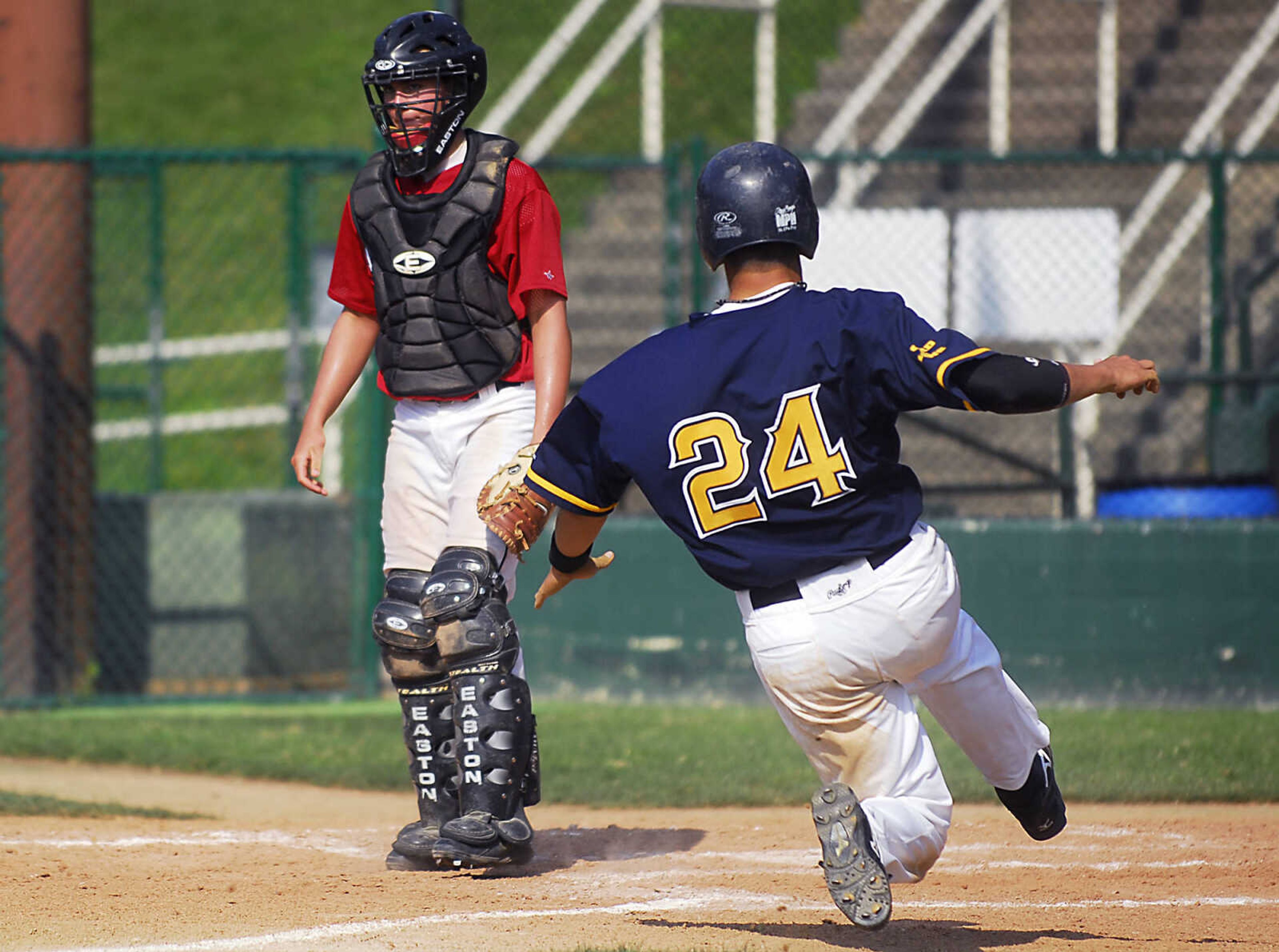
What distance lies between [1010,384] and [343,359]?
216 cm

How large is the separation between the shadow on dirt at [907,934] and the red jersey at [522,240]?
1.67 meters

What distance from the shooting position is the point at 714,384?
3514mm

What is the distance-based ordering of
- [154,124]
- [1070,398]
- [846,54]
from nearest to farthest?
[1070,398], [846,54], [154,124]

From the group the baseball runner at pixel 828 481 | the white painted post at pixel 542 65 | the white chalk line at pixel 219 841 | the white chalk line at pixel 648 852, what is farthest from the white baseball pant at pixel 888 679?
the white painted post at pixel 542 65

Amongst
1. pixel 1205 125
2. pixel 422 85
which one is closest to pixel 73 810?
pixel 422 85

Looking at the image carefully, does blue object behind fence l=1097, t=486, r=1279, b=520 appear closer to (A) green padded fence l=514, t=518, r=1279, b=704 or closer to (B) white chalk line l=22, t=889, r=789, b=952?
(A) green padded fence l=514, t=518, r=1279, b=704

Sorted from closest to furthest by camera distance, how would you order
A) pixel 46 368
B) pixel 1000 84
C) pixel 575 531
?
pixel 575 531, pixel 46 368, pixel 1000 84

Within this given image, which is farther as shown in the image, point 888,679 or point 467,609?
point 467,609

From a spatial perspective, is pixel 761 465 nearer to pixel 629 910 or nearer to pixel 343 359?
pixel 629 910

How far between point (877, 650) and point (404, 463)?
1.73m

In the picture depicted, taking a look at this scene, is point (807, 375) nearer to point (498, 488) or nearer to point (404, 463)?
point (498, 488)

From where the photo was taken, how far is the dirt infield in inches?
146

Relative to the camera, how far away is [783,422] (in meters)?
3.47

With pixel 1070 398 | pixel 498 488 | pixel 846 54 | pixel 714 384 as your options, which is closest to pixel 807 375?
A: pixel 714 384
